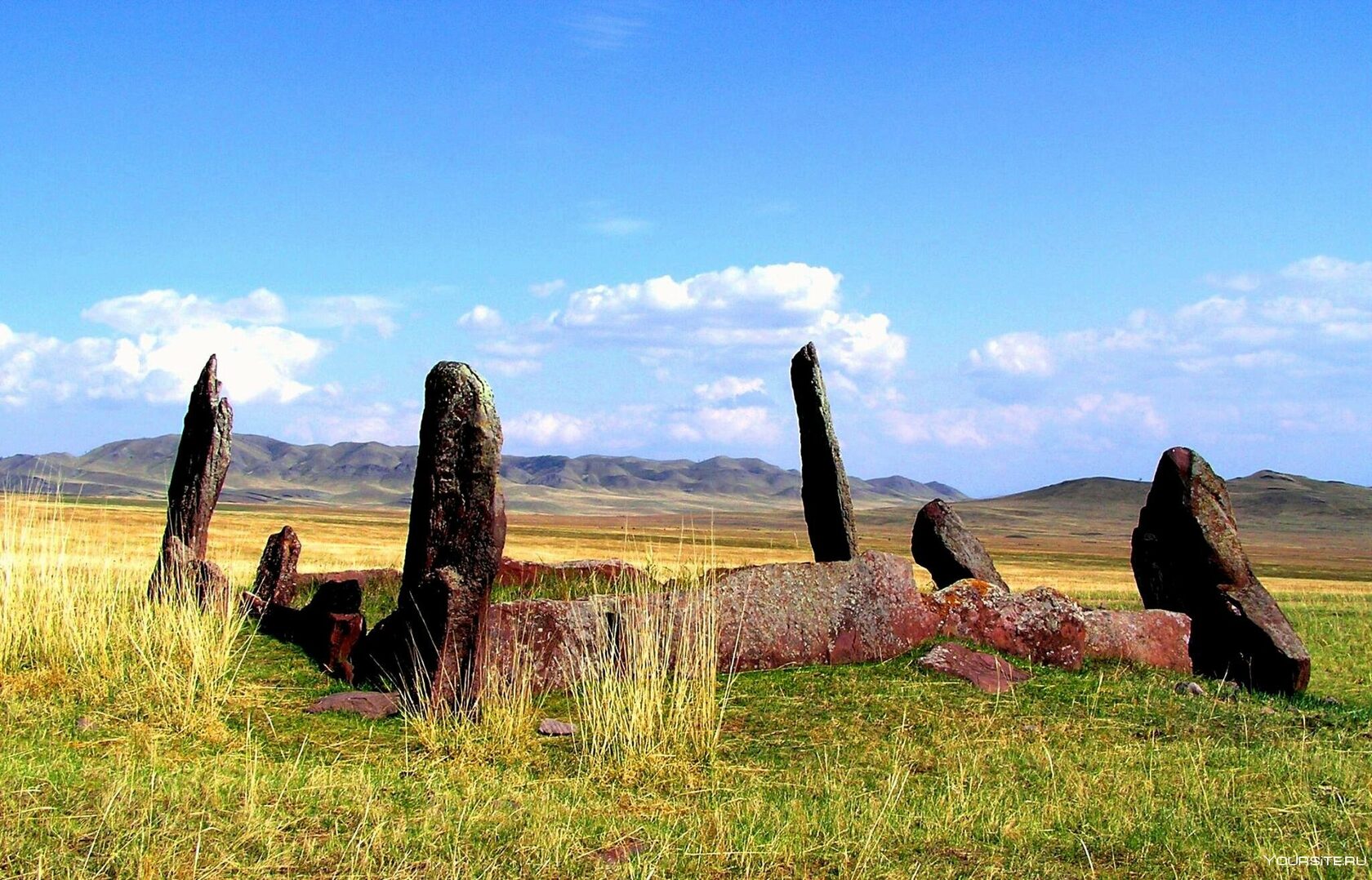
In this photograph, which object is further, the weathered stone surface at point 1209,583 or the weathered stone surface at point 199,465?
the weathered stone surface at point 199,465

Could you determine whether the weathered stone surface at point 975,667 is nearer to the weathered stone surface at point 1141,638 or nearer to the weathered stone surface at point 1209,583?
the weathered stone surface at point 1141,638

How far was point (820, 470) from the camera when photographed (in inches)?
607

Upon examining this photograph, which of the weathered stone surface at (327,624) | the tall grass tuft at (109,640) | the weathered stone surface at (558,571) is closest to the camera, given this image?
the tall grass tuft at (109,640)

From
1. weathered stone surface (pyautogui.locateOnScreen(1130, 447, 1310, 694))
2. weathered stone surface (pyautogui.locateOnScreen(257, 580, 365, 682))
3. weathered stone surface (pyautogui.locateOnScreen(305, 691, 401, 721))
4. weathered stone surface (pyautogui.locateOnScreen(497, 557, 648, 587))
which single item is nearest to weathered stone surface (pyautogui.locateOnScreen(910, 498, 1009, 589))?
weathered stone surface (pyautogui.locateOnScreen(1130, 447, 1310, 694))

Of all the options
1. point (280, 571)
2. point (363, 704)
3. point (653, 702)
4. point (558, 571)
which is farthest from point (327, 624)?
point (653, 702)

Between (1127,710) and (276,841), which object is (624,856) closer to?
(276,841)

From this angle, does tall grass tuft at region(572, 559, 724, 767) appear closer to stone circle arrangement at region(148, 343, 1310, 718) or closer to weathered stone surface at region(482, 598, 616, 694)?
stone circle arrangement at region(148, 343, 1310, 718)

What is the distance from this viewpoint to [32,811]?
5.79m

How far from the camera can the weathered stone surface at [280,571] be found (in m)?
13.5

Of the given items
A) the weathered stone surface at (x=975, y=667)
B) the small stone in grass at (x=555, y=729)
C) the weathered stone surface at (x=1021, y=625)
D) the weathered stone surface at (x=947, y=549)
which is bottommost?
the small stone in grass at (x=555, y=729)

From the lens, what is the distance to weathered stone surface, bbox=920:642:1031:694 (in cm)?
1028

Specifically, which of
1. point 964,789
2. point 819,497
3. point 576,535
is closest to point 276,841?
point 964,789

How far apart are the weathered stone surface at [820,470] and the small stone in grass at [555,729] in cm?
672

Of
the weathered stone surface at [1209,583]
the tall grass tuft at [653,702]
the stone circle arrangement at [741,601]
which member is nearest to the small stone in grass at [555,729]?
the tall grass tuft at [653,702]
